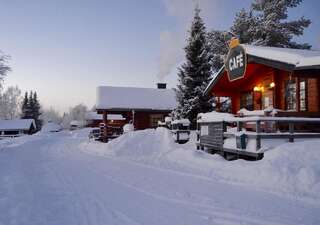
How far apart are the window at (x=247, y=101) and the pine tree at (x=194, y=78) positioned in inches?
138

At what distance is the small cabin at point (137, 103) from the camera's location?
111 ft

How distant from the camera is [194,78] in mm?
24797

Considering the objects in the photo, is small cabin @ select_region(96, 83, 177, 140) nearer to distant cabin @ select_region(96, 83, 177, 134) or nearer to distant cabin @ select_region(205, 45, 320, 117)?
distant cabin @ select_region(96, 83, 177, 134)

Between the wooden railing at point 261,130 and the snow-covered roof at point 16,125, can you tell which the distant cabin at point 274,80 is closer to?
the wooden railing at point 261,130

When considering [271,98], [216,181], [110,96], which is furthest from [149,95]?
[216,181]

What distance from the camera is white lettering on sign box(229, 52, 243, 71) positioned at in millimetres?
16047

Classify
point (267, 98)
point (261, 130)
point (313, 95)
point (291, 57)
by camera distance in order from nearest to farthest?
point (291, 57) < point (261, 130) < point (313, 95) < point (267, 98)

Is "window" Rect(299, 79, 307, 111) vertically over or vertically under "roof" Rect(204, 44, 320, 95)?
under

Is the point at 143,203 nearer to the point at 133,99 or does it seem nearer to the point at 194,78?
the point at 194,78

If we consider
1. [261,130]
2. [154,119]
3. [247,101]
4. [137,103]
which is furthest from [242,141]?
[154,119]

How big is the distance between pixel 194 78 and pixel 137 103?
1249 cm

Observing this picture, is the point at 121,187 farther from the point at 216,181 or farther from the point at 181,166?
the point at 181,166

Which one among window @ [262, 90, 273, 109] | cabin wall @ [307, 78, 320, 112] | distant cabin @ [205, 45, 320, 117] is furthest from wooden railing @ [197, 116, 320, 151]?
window @ [262, 90, 273, 109]

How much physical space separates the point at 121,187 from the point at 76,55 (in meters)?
30.0
